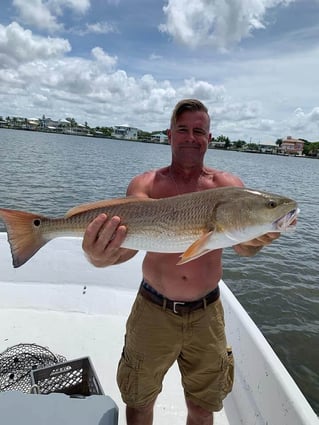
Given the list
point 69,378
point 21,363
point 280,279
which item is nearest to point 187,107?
point 69,378

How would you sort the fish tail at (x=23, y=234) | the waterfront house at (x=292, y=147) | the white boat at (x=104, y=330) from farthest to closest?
the waterfront house at (x=292, y=147) → the white boat at (x=104, y=330) → the fish tail at (x=23, y=234)

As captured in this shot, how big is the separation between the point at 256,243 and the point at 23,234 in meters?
1.65

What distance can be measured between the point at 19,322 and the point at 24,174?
742 inches

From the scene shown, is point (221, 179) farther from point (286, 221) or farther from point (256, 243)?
point (286, 221)

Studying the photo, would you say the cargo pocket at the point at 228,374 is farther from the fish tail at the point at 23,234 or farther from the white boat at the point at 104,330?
the fish tail at the point at 23,234

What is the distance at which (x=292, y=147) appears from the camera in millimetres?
136500

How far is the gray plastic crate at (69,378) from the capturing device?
288cm

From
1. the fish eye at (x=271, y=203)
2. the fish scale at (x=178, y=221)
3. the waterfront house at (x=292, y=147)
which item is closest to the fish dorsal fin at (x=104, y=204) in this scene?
the fish scale at (x=178, y=221)

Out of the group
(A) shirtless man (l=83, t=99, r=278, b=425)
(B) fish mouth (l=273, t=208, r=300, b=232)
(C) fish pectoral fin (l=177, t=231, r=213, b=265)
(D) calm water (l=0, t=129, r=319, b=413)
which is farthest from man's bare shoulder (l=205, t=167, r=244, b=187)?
(D) calm water (l=0, t=129, r=319, b=413)

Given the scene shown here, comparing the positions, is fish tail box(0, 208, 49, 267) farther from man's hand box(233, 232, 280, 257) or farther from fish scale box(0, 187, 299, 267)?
man's hand box(233, 232, 280, 257)

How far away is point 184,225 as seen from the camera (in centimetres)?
248

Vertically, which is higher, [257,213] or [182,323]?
[257,213]

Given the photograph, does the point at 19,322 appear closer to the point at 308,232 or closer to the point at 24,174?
the point at 308,232

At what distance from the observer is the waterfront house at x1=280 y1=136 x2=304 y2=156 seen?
13488cm
